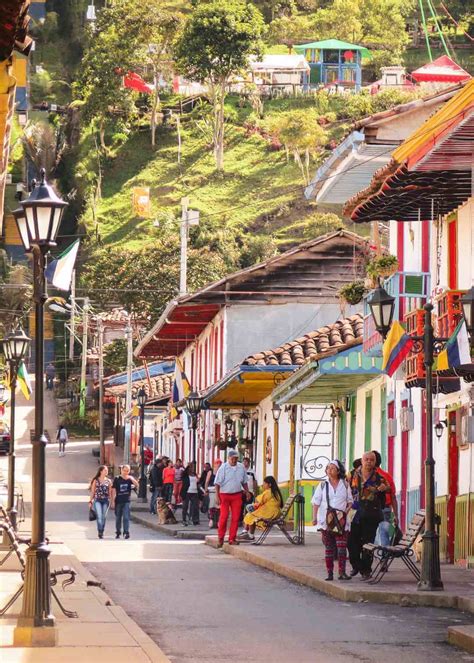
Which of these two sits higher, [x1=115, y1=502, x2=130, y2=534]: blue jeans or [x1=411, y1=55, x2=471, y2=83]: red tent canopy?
[x1=411, y1=55, x2=471, y2=83]: red tent canopy

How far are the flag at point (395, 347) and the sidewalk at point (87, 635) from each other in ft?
21.3

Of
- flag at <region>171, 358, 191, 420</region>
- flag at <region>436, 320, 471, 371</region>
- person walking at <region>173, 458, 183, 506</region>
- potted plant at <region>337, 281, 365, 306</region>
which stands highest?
potted plant at <region>337, 281, 365, 306</region>

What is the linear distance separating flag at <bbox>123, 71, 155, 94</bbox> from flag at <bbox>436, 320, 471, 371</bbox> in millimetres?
101987

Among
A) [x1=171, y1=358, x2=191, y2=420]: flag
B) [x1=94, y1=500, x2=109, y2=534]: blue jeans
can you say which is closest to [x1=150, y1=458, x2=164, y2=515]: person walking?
[x1=171, y1=358, x2=191, y2=420]: flag

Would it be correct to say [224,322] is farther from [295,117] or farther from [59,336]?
[295,117]

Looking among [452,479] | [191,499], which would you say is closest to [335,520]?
[452,479]

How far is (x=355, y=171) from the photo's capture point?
31.2m

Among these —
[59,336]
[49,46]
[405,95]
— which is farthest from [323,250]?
[49,46]

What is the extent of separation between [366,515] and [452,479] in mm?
4997

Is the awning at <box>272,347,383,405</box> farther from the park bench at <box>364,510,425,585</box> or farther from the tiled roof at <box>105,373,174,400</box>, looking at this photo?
the tiled roof at <box>105,373,174,400</box>

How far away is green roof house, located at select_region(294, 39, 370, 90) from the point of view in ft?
480

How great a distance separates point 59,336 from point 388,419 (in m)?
73.8

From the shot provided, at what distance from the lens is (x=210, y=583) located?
2156 centimetres

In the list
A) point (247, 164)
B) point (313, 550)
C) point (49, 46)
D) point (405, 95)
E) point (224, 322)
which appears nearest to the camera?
point (313, 550)
